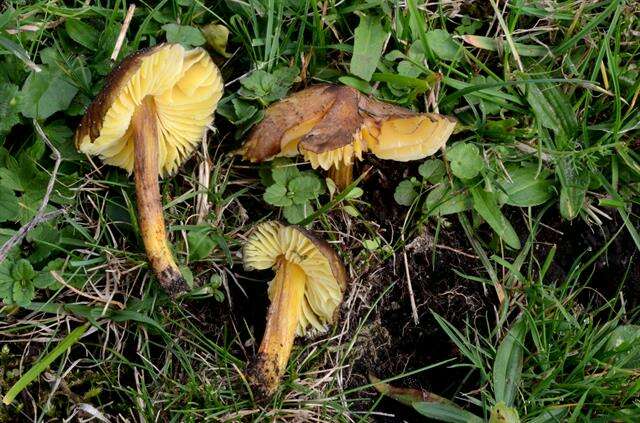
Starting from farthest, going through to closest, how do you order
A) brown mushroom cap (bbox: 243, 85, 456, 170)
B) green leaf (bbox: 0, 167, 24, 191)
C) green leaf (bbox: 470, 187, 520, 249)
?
green leaf (bbox: 470, 187, 520, 249) → green leaf (bbox: 0, 167, 24, 191) → brown mushroom cap (bbox: 243, 85, 456, 170)

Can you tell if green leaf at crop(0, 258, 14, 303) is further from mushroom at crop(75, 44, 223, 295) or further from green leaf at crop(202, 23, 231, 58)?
green leaf at crop(202, 23, 231, 58)

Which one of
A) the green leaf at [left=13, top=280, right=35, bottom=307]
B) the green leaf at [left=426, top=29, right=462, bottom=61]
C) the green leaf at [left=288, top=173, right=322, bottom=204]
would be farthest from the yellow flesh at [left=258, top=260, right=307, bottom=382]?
the green leaf at [left=426, top=29, right=462, bottom=61]

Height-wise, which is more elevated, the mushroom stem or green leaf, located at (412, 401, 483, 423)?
the mushroom stem

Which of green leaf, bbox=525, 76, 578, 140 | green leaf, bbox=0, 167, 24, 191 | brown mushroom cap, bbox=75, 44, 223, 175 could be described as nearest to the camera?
brown mushroom cap, bbox=75, 44, 223, 175

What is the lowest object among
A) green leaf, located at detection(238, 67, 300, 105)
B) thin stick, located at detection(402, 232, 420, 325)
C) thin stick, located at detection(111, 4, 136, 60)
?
thin stick, located at detection(402, 232, 420, 325)

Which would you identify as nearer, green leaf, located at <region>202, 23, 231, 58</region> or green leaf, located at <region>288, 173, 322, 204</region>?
green leaf, located at <region>288, 173, 322, 204</region>

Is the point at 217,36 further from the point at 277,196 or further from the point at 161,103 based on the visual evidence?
the point at 277,196
